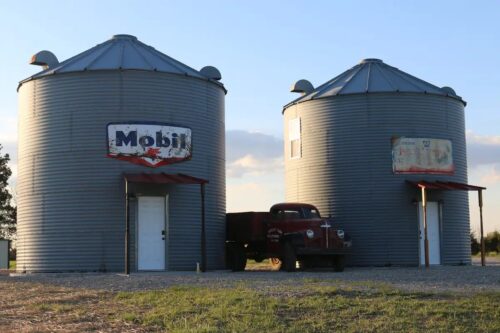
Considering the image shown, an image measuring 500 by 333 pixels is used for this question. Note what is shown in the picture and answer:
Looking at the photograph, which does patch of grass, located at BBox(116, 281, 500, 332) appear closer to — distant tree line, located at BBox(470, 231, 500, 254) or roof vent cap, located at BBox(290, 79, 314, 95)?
roof vent cap, located at BBox(290, 79, 314, 95)

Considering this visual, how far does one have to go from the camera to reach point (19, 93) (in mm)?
29141

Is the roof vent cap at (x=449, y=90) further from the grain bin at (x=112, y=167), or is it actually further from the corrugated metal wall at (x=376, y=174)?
the grain bin at (x=112, y=167)

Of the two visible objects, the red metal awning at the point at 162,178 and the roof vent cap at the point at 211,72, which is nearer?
the red metal awning at the point at 162,178

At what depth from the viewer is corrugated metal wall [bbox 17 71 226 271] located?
86.6 feet

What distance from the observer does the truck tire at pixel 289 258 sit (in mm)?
26344

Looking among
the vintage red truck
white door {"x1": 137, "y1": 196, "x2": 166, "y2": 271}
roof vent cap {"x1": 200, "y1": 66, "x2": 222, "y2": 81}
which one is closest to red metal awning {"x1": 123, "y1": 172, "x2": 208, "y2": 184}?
white door {"x1": 137, "y1": 196, "x2": 166, "y2": 271}

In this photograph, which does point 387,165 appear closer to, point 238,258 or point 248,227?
point 248,227

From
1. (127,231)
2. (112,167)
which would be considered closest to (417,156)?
(112,167)

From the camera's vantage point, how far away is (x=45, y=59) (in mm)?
29500

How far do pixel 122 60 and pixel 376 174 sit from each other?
1134 centimetres

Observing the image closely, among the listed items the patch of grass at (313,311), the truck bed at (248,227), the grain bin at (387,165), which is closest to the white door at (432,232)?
the grain bin at (387,165)

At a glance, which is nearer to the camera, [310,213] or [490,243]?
[310,213]

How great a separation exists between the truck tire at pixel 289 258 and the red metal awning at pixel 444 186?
719cm

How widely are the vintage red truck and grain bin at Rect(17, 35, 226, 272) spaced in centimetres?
97
